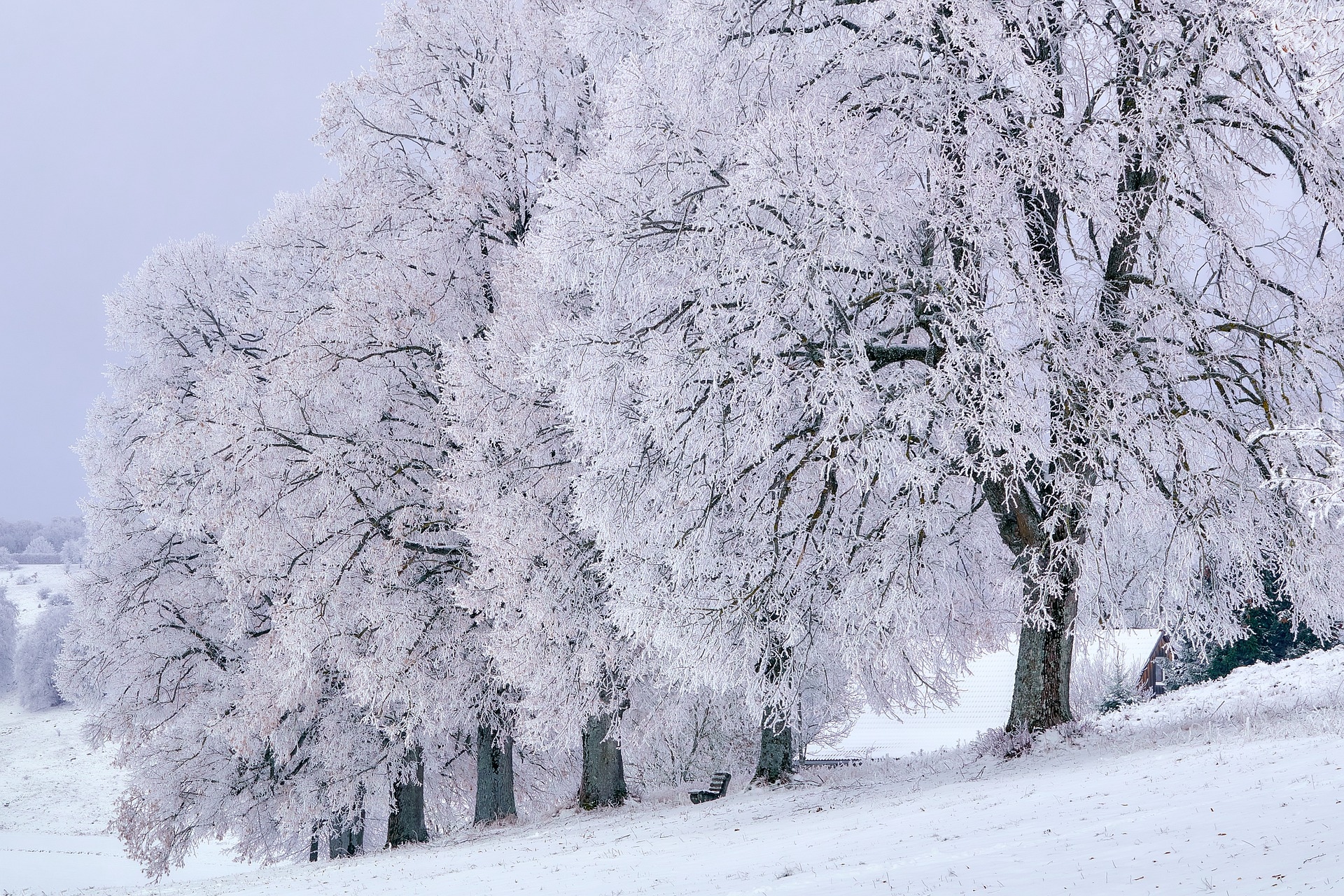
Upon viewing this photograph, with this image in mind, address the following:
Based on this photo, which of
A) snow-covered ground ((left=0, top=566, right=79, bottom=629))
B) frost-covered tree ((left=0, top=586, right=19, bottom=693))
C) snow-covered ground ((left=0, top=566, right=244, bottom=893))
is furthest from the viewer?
snow-covered ground ((left=0, top=566, right=79, bottom=629))

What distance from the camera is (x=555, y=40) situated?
51.8ft

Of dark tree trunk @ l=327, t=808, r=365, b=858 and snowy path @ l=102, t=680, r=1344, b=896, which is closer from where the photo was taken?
snowy path @ l=102, t=680, r=1344, b=896

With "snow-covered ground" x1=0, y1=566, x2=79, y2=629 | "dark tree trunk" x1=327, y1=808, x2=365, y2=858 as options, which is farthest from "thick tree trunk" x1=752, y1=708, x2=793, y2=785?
"snow-covered ground" x1=0, y1=566, x2=79, y2=629

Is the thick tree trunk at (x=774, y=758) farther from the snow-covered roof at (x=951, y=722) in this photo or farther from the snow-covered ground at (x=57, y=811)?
the snow-covered ground at (x=57, y=811)

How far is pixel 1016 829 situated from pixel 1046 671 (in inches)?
176

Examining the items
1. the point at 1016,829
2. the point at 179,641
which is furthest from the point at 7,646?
the point at 1016,829

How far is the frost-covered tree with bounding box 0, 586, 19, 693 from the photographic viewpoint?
81438mm

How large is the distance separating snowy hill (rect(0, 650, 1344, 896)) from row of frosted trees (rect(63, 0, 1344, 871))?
1.30 meters

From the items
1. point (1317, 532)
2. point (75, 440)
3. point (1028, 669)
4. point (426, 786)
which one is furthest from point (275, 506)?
point (1317, 532)

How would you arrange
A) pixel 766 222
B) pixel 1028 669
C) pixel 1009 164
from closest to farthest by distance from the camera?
1. pixel 1009 164
2. pixel 766 222
3. pixel 1028 669

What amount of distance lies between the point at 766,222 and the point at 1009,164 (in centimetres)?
231

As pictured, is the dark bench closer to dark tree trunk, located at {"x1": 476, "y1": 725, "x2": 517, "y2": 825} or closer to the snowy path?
the snowy path

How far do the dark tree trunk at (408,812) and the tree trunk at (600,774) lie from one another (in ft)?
13.8

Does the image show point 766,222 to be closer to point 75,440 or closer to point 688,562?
point 688,562
